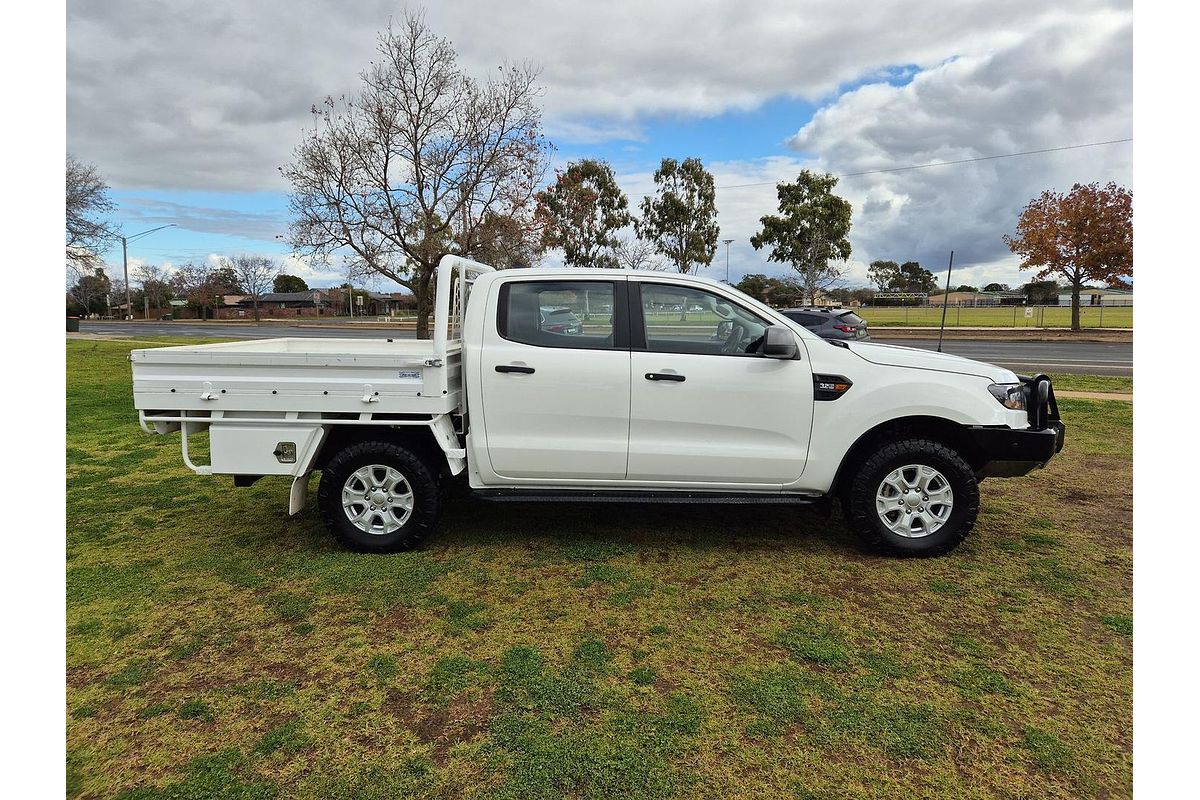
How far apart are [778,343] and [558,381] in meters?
1.41

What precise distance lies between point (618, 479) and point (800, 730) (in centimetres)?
216

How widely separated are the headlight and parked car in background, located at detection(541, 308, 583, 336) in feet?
9.07

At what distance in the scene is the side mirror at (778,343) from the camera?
4.41m

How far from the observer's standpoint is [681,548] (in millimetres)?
4977

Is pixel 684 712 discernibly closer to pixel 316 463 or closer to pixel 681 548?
pixel 681 548

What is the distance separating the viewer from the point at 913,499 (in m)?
4.71

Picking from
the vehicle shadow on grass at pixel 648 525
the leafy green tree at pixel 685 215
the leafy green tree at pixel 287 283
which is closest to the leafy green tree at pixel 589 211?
the leafy green tree at pixel 685 215

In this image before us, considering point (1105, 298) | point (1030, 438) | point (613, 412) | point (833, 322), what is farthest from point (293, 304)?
point (1030, 438)

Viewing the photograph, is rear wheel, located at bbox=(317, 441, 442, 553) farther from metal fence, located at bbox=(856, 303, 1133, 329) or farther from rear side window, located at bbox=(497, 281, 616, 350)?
metal fence, located at bbox=(856, 303, 1133, 329)

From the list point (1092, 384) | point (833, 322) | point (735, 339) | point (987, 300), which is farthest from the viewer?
point (987, 300)

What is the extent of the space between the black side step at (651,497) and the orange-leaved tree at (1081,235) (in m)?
29.5

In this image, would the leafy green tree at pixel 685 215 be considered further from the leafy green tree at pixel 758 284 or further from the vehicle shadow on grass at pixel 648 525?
the vehicle shadow on grass at pixel 648 525

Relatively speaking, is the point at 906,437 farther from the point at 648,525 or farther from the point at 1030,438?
the point at 648,525

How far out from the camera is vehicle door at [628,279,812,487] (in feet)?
15.1
